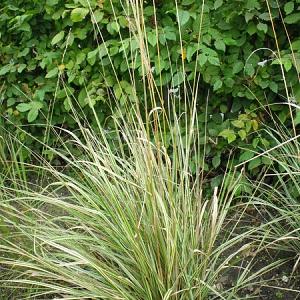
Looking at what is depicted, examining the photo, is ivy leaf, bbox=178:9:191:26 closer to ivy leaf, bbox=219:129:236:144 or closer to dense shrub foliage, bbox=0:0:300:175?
dense shrub foliage, bbox=0:0:300:175

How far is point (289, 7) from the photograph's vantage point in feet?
8.27

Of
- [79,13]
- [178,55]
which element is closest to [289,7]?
[178,55]

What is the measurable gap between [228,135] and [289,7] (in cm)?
70

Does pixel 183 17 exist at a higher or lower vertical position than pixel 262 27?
higher

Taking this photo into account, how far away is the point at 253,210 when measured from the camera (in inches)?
118

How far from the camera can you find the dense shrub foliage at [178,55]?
267 centimetres

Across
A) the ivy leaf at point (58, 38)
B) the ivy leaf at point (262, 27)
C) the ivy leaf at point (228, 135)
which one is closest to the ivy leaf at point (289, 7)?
the ivy leaf at point (262, 27)

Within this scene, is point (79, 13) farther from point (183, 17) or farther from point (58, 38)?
point (183, 17)

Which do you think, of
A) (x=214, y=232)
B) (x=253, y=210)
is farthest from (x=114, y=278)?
(x=253, y=210)

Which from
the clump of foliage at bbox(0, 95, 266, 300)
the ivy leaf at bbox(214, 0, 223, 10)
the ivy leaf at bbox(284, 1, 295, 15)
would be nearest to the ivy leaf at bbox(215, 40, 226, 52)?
the ivy leaf at bbox(214, 0, 223, 10)

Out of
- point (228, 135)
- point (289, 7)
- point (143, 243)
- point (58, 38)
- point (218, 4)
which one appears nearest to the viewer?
point (143, 243)

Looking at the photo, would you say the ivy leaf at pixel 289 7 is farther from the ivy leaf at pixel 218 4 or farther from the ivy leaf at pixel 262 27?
the ivy leaf at pixel 218 4

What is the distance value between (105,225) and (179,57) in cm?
110

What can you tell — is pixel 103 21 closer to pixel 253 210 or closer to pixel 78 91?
pixel 78 91
